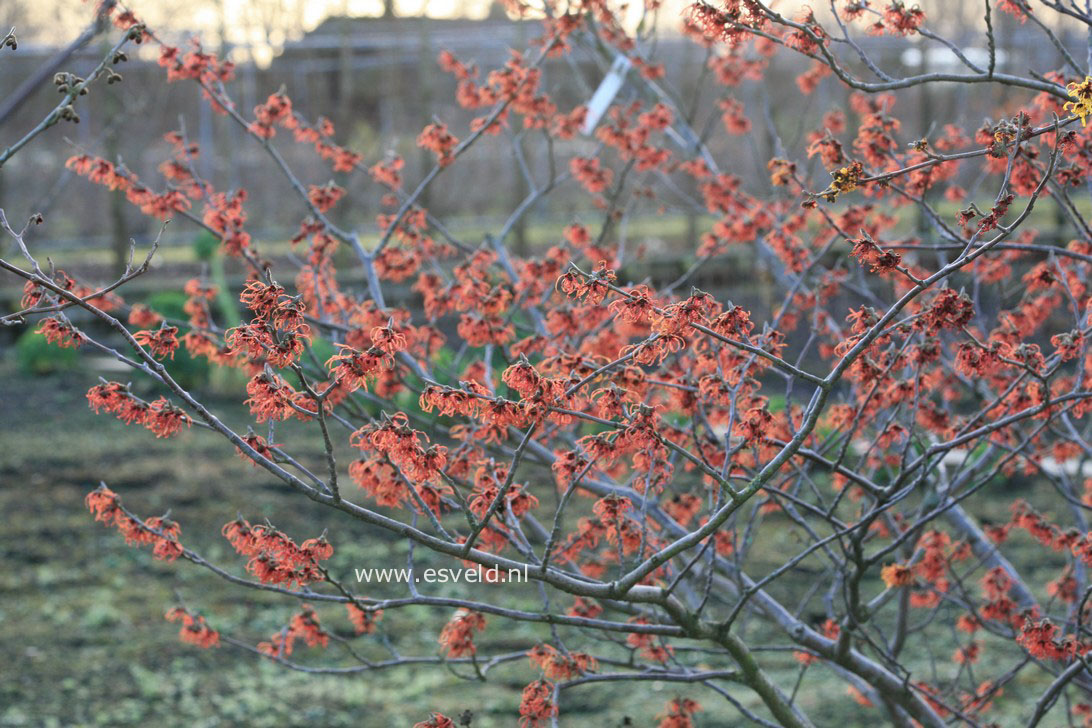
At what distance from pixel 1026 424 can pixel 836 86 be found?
12315mm

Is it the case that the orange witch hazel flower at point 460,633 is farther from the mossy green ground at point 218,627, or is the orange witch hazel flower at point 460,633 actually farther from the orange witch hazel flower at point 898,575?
the orange witch hazel flower at point 898,575

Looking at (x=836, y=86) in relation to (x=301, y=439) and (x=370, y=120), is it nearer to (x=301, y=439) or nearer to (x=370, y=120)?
(x=370, y=120)

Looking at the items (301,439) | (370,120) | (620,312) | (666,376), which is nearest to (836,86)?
(370,120)

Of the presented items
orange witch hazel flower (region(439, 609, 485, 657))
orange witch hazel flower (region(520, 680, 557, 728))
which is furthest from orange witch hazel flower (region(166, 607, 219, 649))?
orange witch hazel flower (region(520, 680, 557, 728))

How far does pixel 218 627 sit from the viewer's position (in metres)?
5.82

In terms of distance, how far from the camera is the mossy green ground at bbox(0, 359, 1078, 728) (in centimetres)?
498

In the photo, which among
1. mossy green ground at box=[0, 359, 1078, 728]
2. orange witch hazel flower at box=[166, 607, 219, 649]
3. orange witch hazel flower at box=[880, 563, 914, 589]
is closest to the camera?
orange witch hazel flower at box=[880, 563, 914, 589]

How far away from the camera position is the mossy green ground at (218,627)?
4.98m

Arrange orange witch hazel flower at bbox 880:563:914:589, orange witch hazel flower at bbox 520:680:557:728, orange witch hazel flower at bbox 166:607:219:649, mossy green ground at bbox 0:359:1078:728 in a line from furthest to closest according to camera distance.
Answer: mossy green ground at bbox 0:359:1078:728
orange witch hazel flower at bbox 166:607:219:649
orange witch hazel flower at bbox 880:563:914:589
orange witch hazel flower at bbox 520:680:557:728

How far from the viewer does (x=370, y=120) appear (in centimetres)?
1600

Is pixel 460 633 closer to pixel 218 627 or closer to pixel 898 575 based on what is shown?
pixel 898 575

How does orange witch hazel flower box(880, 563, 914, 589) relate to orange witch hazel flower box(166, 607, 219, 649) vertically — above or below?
above

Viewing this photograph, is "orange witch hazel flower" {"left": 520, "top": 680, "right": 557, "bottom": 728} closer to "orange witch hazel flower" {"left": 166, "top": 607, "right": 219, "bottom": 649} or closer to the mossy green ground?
the mossy green ground

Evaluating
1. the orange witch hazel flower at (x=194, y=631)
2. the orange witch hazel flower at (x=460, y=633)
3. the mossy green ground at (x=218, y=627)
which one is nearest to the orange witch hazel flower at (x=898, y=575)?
the mossy green ground at (x=218, y=627)
